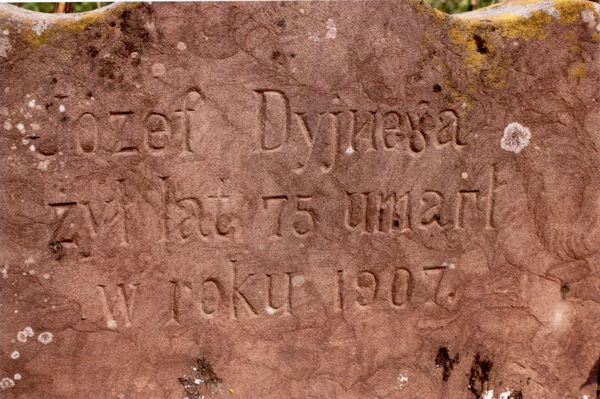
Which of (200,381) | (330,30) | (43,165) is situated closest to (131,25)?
(43,165)

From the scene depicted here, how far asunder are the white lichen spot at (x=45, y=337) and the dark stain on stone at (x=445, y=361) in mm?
1479

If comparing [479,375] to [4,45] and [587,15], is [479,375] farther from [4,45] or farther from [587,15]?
[4,45]

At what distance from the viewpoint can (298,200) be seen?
2.62 metres

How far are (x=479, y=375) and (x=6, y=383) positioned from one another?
182cm

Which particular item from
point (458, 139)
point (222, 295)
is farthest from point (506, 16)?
point (222, 295)

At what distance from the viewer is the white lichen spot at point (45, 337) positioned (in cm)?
257

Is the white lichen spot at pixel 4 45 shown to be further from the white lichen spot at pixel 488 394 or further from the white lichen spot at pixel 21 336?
the white lichen spot at pixel 488 394

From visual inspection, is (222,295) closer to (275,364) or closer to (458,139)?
(275,364)

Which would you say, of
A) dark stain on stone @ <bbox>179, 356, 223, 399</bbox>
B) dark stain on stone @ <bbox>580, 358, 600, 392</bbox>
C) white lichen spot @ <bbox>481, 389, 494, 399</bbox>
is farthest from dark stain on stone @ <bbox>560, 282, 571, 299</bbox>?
dark stain on stone @ <bbox>179, 356, 223, 399</bbox>

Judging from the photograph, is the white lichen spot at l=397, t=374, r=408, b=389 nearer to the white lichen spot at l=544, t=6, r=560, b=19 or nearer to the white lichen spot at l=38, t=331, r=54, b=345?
the white lichen spot at l=38, t=331, r=54, b=345

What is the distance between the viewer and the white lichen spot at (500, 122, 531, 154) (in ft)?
8.79

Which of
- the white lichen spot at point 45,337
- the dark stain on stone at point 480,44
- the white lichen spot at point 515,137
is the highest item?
the dark stain on stone at point 480,44

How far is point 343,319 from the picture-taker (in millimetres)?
2770

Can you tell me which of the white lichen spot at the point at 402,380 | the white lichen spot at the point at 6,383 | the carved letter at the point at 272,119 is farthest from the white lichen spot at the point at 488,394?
the white lichen spot at the point at 6,383
